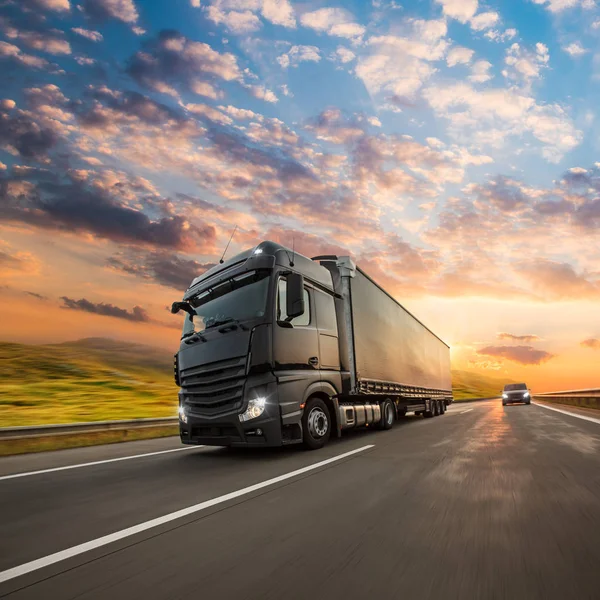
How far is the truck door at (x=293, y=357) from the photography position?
26.3 feet

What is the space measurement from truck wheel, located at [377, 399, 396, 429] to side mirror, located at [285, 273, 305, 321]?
6.11 meters

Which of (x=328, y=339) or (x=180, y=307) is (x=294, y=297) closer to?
(x=328, y=339)

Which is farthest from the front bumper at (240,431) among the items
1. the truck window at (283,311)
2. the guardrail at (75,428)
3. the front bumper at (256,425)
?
the guardrail at (75,428)

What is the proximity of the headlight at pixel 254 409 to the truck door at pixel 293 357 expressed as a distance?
13.5 inches

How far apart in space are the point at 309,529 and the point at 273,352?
14.1 feet

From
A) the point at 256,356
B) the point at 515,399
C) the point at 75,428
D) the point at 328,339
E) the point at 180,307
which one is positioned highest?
the point at 180,307

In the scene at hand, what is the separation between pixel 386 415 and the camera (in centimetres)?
1342

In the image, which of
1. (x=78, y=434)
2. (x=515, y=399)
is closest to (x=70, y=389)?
(x=78, y=434)

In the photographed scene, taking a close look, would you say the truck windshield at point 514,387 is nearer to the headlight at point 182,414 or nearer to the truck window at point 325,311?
the truck window at point 325,311

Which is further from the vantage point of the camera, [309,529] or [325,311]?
[325,311]

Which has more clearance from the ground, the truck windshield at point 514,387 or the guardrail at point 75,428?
the truck windshield at point 514,387

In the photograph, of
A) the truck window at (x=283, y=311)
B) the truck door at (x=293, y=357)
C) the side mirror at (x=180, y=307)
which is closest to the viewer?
the truck door at (x=293, y=357)

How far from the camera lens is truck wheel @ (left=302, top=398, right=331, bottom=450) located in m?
8.64

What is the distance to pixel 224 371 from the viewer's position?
8062 mm
